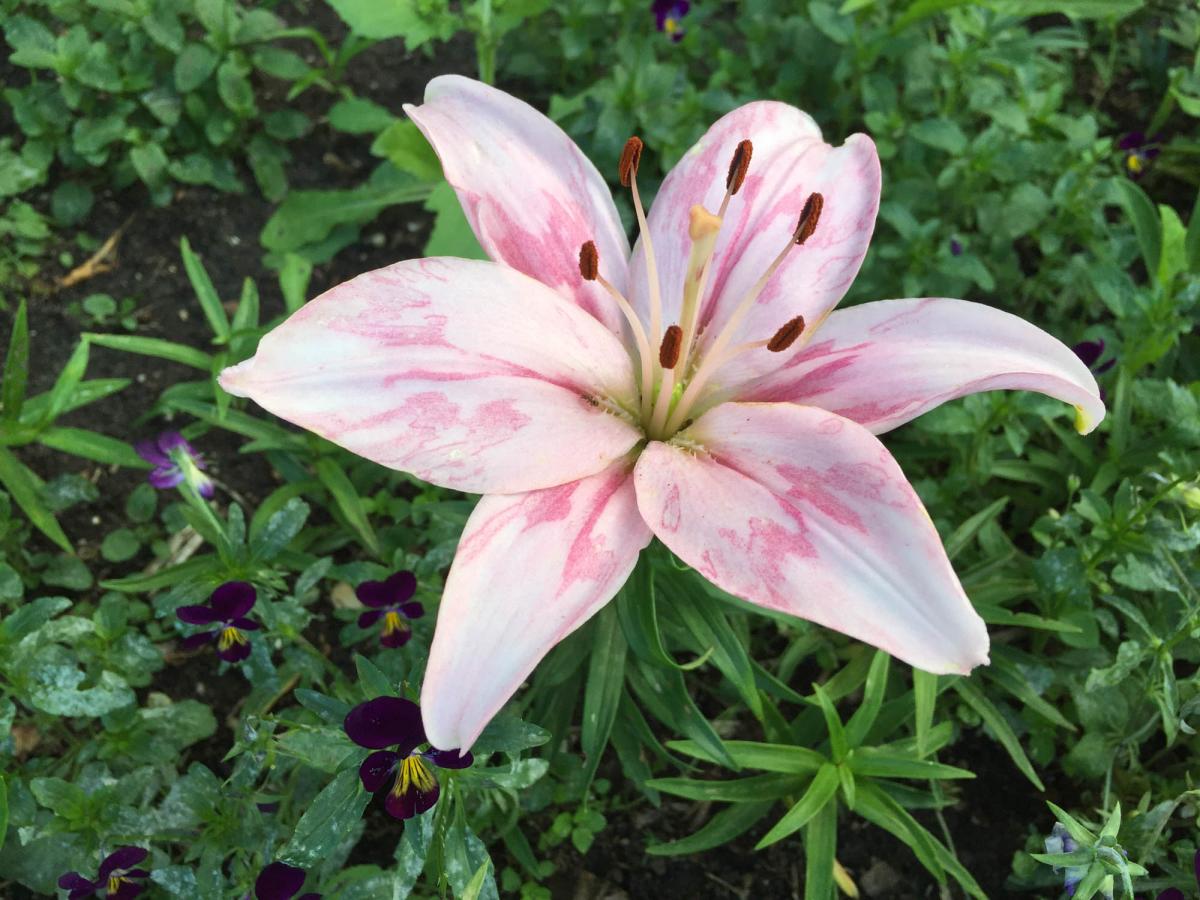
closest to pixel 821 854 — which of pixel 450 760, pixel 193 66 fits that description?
pixel 450 760

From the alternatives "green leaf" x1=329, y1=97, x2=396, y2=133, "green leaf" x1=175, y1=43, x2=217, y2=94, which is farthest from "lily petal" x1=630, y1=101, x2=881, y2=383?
"green leaf" x1=175, y1=43, x2=217, y2=94

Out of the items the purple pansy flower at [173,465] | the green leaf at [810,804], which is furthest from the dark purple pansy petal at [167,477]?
→ the green leaf at [810,804]

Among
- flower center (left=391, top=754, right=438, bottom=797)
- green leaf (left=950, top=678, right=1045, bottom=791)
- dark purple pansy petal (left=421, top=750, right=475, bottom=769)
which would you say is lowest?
green leaf (left=950, top=678, right=1045, bottom=791)

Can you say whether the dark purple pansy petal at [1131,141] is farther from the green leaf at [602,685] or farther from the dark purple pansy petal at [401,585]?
the dark purple pansy petal at [401,585]

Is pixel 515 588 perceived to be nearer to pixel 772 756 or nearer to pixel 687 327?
pixel 687 327

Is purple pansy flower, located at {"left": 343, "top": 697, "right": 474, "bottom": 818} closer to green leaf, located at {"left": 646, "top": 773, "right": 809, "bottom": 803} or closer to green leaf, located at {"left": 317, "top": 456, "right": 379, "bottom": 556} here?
green leaf, located at {"left": 646, "top": 773, "right": 809, "bottom": 803}

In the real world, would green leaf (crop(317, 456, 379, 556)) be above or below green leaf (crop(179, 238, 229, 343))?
below

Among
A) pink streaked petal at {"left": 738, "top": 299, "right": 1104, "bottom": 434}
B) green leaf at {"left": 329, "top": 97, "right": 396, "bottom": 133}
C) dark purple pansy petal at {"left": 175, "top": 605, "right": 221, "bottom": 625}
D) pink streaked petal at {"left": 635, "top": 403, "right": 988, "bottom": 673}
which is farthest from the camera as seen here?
green leaf at {"left": 329, "top": 97, "right": 396, "bottom": 133}

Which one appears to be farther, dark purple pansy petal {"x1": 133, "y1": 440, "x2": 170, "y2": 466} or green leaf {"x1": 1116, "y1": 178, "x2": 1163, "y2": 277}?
green leaf {"x1": 1116, "y1": 178, "x2": 1163, "y2": 277}
